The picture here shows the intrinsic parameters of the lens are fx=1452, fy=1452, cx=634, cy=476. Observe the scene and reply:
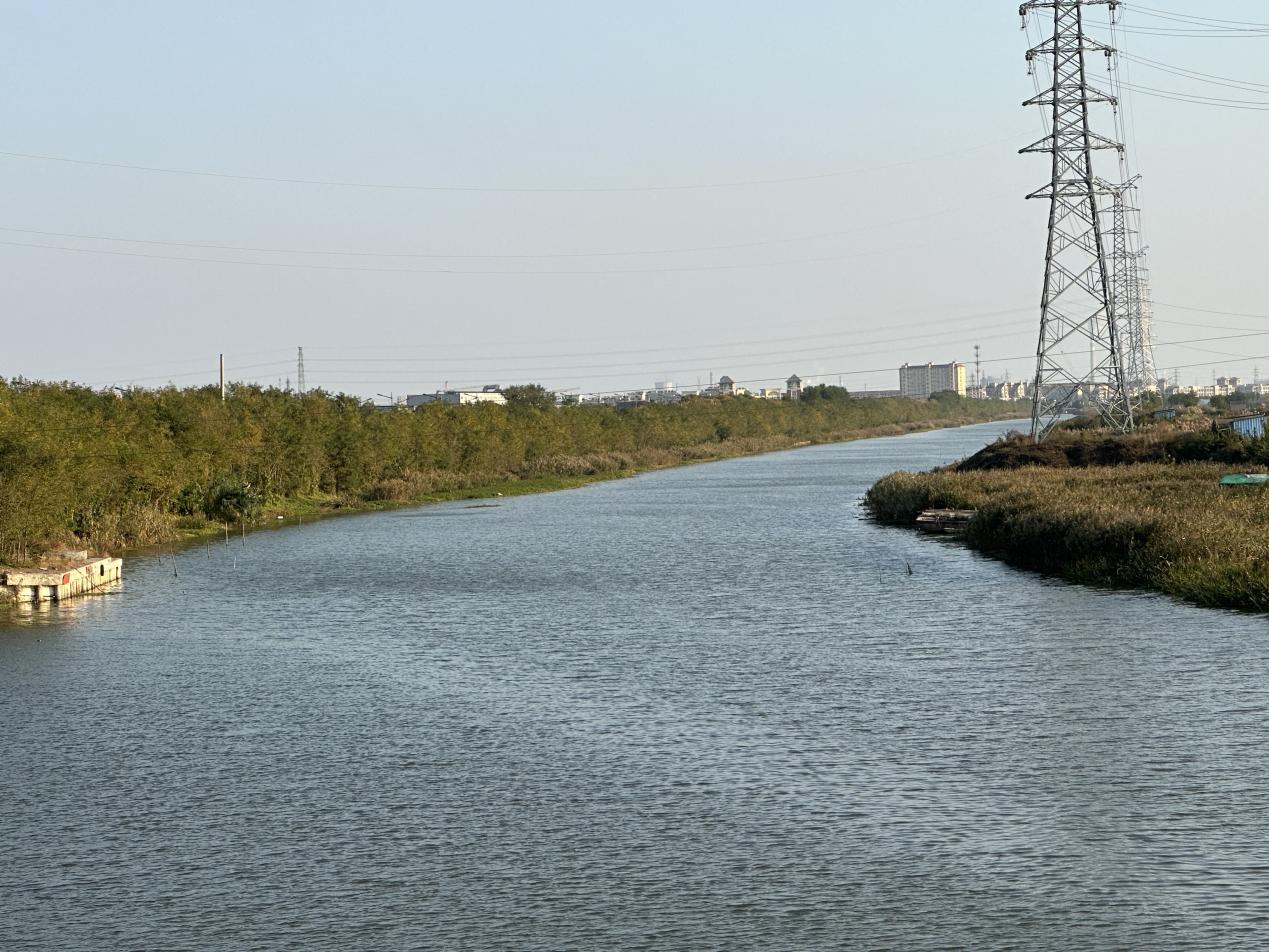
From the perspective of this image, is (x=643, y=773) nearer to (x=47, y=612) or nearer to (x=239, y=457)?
(x=47, y=612)

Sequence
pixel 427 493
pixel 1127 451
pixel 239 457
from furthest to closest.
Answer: pixel 427 493 → pixel 239 457 → pixel 1127 451

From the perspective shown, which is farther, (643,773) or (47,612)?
(47,612)

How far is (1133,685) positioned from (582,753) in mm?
7556

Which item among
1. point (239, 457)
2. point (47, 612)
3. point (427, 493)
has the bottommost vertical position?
point (47, 612)

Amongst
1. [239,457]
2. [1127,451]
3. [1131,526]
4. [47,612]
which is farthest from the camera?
[239,457]

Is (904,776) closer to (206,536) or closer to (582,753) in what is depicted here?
(582,753)

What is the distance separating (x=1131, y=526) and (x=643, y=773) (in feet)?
61.9

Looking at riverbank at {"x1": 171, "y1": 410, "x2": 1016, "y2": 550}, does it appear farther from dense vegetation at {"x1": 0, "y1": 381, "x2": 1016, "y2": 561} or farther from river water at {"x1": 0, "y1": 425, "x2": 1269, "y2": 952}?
river water at {"x1": 0, "y1": 425, "x2": 1269, "y2": 952}

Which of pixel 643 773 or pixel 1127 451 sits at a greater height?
pixel 1127 451

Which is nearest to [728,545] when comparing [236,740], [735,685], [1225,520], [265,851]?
[1225,520]

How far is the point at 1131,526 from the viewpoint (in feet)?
101

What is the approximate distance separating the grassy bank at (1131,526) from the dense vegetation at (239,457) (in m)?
23.6

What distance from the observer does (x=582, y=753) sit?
16.2m

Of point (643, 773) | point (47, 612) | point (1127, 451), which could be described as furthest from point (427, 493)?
point (643, 773)
